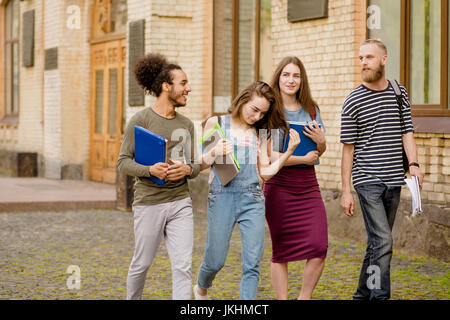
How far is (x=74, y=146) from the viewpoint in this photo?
17625 mm

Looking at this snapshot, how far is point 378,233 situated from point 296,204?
0.61 meters

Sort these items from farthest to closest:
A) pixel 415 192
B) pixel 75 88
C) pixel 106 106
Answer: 1. pixel 75 88
2. pixel 106 106
3. pixel 415 192

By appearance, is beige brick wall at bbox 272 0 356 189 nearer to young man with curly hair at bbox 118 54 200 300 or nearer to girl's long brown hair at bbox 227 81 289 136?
girl's long brown hair at bbox 227 81 289 136

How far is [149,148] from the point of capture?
5.12m

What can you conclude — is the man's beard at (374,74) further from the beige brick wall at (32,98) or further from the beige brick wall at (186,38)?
the beige brick wall at (32,98)

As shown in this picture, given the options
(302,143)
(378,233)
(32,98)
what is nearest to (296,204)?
(302,143)

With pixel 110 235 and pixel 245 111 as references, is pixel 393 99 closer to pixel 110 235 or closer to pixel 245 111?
pixel 245 111

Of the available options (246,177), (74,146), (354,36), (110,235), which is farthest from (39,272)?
(74,146)

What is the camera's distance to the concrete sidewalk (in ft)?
41.8

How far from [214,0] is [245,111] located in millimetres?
7747

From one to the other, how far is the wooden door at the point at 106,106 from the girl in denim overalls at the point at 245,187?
10.6 metres

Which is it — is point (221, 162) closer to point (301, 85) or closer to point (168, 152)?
point (168, 152)

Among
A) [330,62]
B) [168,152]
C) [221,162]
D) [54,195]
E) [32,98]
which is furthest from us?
[32,98]

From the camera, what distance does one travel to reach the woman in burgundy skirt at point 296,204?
584 cm
